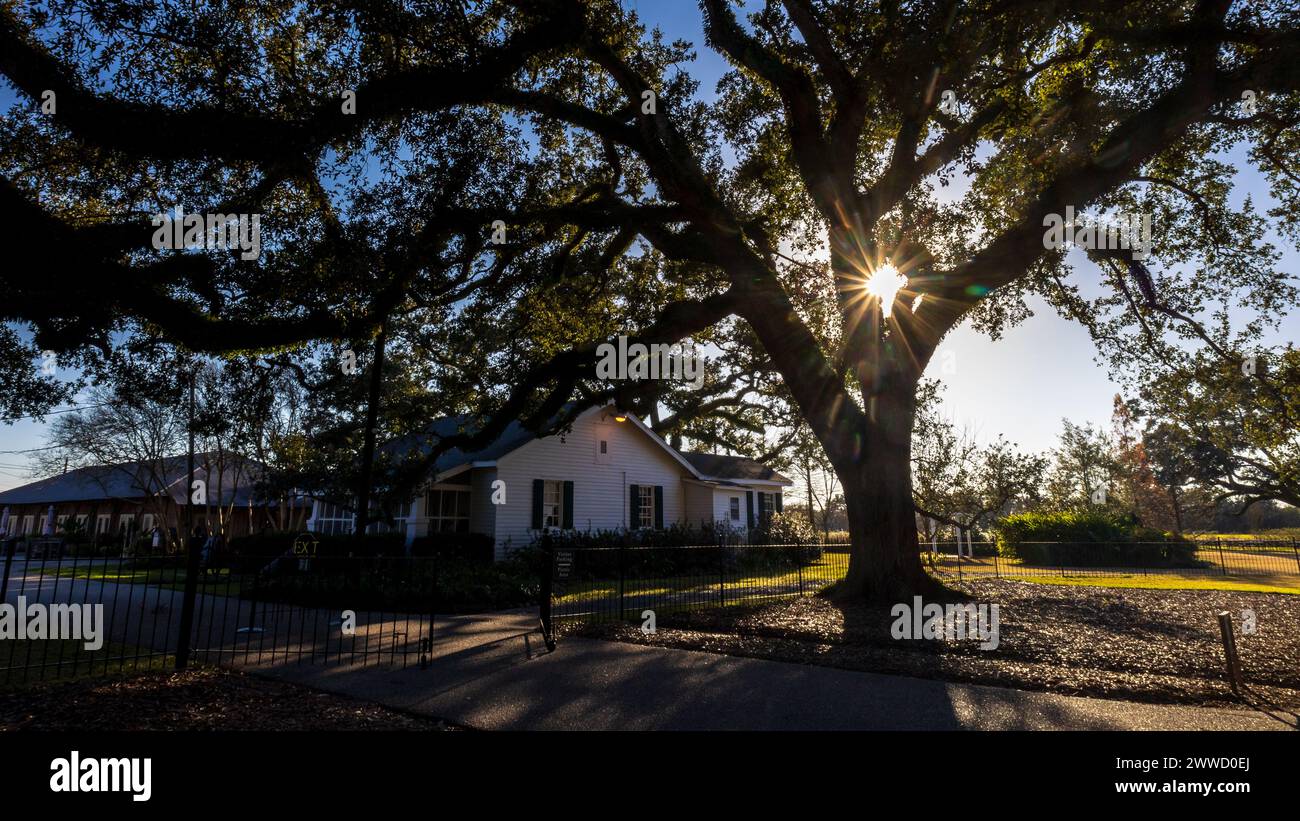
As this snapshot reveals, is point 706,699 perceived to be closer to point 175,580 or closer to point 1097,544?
point 175,580

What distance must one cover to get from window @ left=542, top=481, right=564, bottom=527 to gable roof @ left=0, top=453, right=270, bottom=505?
1882 centimetres

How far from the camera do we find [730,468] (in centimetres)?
3178

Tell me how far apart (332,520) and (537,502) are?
9.70 meters

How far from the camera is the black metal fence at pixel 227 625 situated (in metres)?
7.83

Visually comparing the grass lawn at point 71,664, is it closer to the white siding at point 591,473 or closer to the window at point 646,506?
the white siding at point 591,473

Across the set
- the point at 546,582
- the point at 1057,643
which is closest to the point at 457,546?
the point at 546,582

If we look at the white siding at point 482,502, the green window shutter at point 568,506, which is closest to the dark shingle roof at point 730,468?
the green window shutter at point 568,506

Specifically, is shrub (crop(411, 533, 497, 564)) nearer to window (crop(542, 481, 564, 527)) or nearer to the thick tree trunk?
window (crop(542, 481, 564, 527))

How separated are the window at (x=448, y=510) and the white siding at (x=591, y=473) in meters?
1.78

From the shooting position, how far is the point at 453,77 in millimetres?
9703

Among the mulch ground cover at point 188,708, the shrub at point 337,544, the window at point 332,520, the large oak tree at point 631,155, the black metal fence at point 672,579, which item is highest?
the large oak tree at point 631,155

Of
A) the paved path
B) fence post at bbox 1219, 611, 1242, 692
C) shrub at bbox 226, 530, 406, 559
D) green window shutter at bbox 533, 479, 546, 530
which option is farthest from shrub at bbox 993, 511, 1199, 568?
shrub at bbox 226, 530, 406, 559

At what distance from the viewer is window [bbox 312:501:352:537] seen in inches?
990

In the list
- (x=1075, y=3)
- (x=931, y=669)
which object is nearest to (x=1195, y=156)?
(x=1075, y=3)
